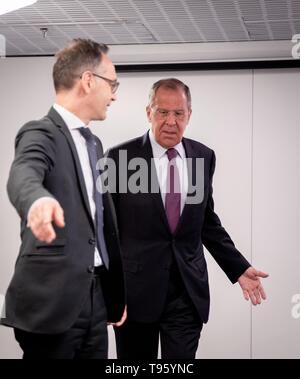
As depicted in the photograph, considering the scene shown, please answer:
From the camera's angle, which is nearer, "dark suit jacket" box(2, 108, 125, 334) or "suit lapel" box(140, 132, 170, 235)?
"dark suit jacket" box(2, 108, 125, 334)

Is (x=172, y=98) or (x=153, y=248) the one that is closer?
(x=153, y=248)

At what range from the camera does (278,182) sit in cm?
518

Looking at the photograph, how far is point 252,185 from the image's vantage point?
522cm

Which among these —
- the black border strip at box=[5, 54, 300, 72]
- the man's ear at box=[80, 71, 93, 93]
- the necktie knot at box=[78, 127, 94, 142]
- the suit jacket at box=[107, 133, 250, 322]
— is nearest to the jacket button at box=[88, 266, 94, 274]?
the necktie knot at box=[78, 127, 94, 142]

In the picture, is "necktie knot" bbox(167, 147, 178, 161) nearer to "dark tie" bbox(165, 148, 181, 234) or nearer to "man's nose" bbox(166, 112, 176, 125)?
"dark tie" bbox(165, 148, 181, 234)

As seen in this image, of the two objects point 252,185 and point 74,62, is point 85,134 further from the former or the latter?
point 252,185

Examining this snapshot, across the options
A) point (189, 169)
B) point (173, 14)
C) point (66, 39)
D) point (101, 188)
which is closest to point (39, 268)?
point (101, 188)

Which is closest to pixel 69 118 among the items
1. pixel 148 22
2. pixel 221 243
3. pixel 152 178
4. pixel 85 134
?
pixel 85 134

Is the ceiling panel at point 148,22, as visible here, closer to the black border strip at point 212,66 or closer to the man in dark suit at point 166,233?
the black border strip at point 212,66

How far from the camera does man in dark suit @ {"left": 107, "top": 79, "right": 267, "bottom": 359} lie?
3.19 metres

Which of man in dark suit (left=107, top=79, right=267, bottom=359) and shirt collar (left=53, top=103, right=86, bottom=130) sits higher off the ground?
shirt collar (left=53, top=103, right=86, bottom=130)

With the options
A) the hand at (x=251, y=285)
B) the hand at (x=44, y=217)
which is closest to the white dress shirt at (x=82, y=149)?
the hand at (x=44, y=217)

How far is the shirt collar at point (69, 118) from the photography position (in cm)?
240

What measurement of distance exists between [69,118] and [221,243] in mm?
1247
